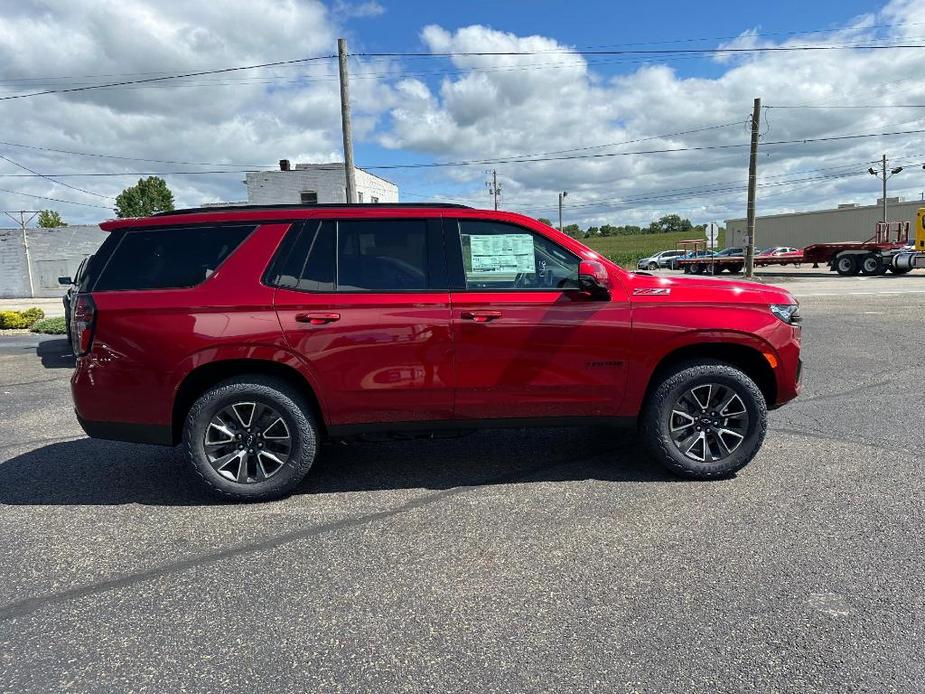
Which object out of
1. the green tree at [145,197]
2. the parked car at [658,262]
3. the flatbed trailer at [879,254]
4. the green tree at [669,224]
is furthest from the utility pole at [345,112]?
the green tree at [669,224]

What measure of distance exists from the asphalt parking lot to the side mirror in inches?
50.3

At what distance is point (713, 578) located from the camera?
2.91m

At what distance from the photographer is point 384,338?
12.5 ft

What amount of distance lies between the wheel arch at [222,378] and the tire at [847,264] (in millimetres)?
33901

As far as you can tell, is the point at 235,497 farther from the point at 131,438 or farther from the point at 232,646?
the point at 232,646

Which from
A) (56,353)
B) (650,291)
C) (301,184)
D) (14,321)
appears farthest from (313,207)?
(301,184)

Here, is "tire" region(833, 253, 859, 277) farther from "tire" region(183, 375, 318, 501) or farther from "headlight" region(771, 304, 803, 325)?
"tire" region(183, 375, 318, 501)

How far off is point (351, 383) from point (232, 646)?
1713 mm

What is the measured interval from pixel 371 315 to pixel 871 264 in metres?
33.4

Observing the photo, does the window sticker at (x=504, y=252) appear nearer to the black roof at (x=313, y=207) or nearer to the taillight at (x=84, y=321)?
the black roof at (x=313, y=207)

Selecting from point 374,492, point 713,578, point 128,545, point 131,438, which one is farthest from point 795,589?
point 131,438

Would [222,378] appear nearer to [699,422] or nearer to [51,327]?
[699,422]

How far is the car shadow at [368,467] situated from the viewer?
Answer: 164 inches

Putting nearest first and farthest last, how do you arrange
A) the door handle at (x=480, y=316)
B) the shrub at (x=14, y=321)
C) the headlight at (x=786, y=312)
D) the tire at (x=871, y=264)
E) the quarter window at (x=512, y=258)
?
the door handle at (x=480, y=316) < the quarter window at (x=512, y=258) < the headlight at (x=786, y=312) < the shrub at (x=14, y=321) < the tire at (x=871, y=264)
